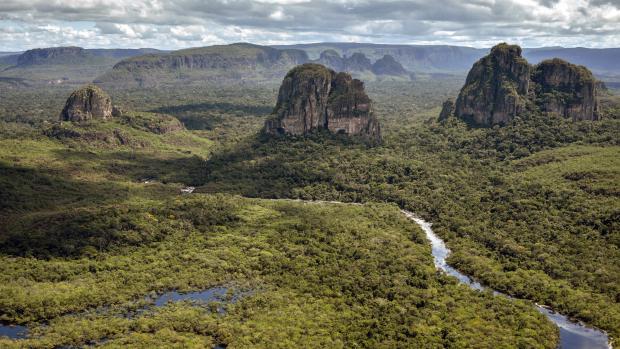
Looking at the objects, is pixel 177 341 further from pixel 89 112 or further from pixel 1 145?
pixel 89 112

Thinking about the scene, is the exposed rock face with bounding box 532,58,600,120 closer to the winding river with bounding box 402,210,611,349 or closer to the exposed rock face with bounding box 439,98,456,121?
the exposed rock face with bounding box 439,98,456,121

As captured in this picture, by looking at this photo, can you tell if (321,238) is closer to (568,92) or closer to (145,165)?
(145,165)

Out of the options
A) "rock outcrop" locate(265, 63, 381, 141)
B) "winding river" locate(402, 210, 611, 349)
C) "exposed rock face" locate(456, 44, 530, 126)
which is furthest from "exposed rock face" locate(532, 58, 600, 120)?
"winding river" locate(402, 210, 611, 349)

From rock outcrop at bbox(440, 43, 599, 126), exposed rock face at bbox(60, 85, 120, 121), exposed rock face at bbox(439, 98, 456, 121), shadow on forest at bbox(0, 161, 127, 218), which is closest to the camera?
shadow on forest at bbox(0, 161, 127, 218)

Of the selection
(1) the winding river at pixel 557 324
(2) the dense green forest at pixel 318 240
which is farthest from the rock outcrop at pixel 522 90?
(1) the winding river at pixel 557 324

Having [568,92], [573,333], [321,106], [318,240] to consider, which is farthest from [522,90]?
[573,333]

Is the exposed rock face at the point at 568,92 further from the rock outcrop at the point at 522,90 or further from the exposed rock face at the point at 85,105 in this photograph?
the exposed rock face at the point at 85,105

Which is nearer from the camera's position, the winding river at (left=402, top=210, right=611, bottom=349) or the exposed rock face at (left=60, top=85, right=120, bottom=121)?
the winding river at (left=402, top=210, right=611, bottom=349)

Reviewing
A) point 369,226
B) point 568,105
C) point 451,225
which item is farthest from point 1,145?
point 568,105
